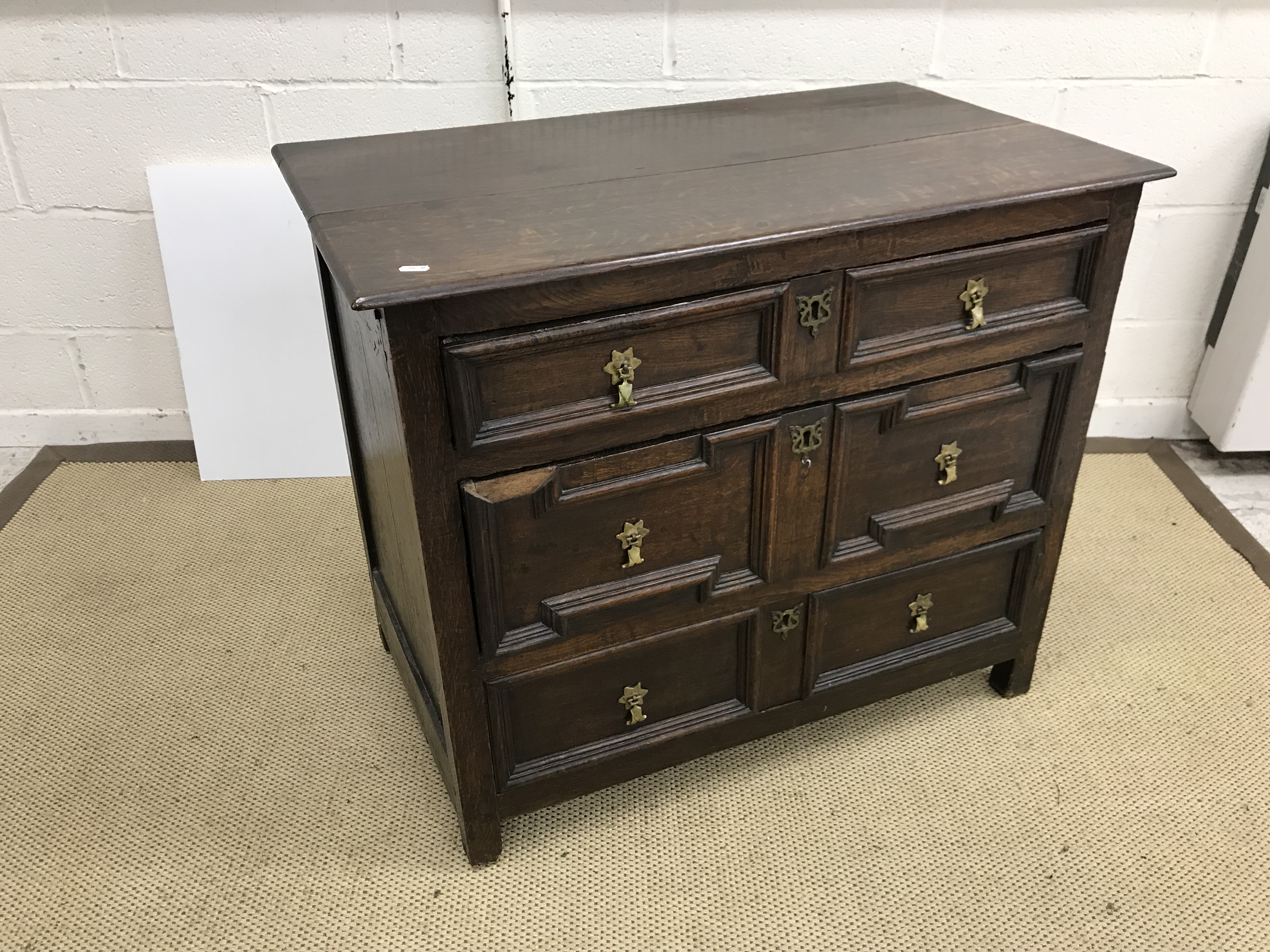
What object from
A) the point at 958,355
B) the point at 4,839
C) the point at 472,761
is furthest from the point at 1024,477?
the point at 4,839

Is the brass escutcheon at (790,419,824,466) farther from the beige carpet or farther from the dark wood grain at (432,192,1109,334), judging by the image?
the beige carpet

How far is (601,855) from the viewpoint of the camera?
1476 mm

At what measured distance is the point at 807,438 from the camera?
4.28 feet

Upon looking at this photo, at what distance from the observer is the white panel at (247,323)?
80.9 inches

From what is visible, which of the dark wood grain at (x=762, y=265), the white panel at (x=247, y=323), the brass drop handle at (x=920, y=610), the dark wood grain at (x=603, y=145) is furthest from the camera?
the white panel at (x=247, y=323)

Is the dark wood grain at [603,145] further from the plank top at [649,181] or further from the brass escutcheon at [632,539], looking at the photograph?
the brass escutcheon at [632,539]

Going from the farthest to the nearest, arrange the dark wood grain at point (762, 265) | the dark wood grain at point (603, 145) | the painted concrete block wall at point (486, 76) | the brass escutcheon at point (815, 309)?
the painted concrete block wall at point (486, 76) < the dark wood grain at point (603, 145) < the brass escutcheon at point (815, 309) < the dark wood grain at point (762, 265)

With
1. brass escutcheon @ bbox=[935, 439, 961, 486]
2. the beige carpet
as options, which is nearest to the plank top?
brass escutcheon @ bbox=[935, 439, 961, 486]

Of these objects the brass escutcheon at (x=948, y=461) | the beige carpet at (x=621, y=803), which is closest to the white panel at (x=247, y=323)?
the beige carpet at (x=621, y=803)

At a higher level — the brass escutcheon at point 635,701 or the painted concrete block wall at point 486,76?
the painted concrete block wall at point 486,76

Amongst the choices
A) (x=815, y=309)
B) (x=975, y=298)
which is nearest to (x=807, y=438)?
(x=815, y=309)

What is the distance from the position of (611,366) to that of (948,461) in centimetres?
54

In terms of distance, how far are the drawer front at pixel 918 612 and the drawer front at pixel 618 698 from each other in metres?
0.14

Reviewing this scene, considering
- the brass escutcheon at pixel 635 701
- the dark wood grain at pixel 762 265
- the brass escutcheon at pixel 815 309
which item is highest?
the dark wood grain at pixel 762 265
